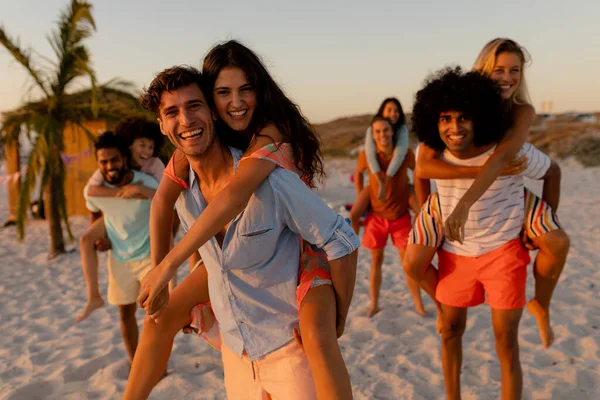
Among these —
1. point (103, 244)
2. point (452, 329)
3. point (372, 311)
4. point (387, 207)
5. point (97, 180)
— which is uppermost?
point (97, 180)

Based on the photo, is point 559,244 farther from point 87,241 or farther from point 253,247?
point 87,241

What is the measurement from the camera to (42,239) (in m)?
9.47

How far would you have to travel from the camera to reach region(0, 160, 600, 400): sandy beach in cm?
334

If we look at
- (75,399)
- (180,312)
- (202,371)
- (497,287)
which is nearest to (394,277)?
(202,371)

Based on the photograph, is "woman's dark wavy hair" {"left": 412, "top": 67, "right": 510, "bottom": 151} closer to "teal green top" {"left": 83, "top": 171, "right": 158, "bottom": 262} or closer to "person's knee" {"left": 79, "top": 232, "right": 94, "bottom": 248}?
"teal green top" {"left": 83, "top": 171, "right": 158, "bottom": 262}

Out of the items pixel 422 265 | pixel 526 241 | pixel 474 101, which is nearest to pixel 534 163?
pixel 526 241

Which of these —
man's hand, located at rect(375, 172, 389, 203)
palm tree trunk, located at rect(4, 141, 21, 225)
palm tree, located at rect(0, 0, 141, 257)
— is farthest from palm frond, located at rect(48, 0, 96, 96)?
man's hand, located at rect(375, 172, 389, 203)

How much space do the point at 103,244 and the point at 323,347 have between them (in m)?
2.44

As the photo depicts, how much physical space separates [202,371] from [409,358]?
1.88 m

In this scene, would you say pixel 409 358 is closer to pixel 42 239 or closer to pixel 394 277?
pixel 394 277

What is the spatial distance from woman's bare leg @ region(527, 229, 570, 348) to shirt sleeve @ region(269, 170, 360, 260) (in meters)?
1.51

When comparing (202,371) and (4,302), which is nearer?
(202,371)

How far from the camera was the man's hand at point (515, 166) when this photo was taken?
236 centimetres

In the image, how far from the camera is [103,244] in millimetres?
3293
